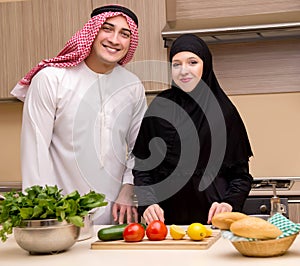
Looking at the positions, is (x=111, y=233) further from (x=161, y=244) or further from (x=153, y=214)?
(x=153, y=214)

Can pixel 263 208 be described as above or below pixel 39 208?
below

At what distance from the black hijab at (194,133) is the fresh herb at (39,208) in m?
0.75

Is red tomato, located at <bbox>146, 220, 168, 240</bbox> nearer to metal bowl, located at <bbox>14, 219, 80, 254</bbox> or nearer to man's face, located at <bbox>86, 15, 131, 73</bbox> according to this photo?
metal bowl, located at <bbox>14, 219, 80, 254</bbox>

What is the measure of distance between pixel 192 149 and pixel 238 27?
3.72ft

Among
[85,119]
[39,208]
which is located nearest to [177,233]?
[39,208]

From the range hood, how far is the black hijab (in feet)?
2.96

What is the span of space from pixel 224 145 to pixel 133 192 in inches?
18.7

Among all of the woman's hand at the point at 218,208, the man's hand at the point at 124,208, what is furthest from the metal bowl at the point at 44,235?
the man's hand at the point at 124,208

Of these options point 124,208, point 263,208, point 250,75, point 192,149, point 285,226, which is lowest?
point 263,208

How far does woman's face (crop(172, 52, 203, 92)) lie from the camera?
2.51 meters

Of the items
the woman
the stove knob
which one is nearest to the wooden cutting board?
the woman

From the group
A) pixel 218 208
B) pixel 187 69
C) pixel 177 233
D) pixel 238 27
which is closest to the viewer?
pixel 177 233

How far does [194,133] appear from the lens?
255cm

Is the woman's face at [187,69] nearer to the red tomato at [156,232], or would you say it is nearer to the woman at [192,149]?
the woman at [192,149]
